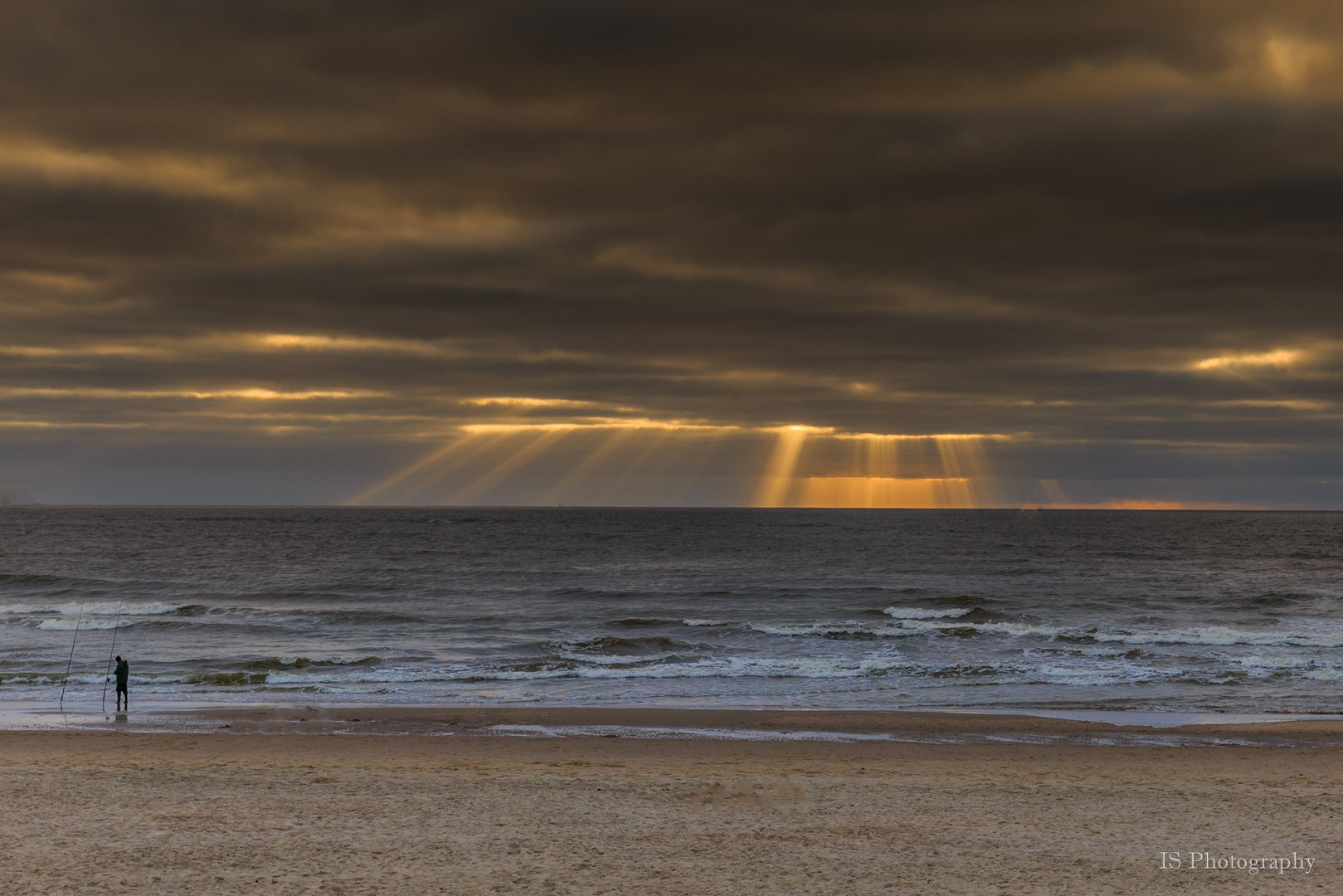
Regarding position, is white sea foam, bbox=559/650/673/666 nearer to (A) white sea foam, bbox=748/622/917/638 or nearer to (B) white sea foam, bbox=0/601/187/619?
(A) white sea foam, bbox=748/622/917/638

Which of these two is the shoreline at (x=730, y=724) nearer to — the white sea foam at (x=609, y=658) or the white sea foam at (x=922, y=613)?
the white sea foam at (x=609, y=658)

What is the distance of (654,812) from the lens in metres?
13.2

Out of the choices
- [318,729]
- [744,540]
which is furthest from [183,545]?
[318,729]

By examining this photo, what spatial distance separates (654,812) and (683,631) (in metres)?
26.8

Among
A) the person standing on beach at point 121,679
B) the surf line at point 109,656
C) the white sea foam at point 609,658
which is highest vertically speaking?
the person standing on beach at point 121,679

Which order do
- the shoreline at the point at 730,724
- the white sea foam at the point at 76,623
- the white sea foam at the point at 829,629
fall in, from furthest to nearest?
the white sea foam at the point at 76,623, the white sea foam at the point at 829,629, the shoreline at the point at 730,724

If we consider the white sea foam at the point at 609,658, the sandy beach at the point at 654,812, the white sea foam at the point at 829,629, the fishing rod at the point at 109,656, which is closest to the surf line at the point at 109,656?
the fishing rod at the point at 109,656

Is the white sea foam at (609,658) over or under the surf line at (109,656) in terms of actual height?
under

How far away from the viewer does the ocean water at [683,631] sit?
87.9 ft

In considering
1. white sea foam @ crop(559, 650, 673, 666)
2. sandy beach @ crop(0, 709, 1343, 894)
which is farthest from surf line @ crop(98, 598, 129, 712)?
white sea foam @ crop(559, 650, 673, 666)

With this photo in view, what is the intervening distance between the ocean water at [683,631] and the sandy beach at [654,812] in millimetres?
6398

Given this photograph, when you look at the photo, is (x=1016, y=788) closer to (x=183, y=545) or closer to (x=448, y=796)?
(x=448, y=796)

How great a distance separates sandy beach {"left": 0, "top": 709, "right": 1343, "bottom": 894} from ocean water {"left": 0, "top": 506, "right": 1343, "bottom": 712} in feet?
21.0

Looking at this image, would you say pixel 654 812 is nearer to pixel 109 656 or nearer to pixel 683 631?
pixel 109 656
